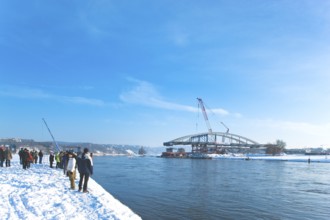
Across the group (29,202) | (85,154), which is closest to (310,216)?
(85,154)

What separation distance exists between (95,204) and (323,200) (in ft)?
60.6

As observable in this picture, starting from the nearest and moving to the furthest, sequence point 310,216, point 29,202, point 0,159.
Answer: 1. point 29,202
2. point 310,216
3. point 0,159

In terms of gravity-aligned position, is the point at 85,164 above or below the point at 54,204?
above

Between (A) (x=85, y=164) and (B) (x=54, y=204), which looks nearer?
(B) (x=54, y=204)

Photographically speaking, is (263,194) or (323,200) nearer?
(323,200)

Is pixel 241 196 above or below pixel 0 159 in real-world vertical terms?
below

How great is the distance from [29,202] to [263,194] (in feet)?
64.0

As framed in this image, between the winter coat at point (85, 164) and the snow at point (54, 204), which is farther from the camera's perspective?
the winter coat at point (85, 164)

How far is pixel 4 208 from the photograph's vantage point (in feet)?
40.0

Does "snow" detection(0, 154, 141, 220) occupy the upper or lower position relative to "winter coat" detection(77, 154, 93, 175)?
lower

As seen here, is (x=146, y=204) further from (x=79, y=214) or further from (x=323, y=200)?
(x=323, y=200)

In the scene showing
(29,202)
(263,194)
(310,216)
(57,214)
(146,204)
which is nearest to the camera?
(57,214)

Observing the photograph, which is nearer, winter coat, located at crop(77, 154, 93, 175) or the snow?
the snow

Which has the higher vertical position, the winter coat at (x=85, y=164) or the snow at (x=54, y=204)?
the winter coat at (x=85, y=164)
